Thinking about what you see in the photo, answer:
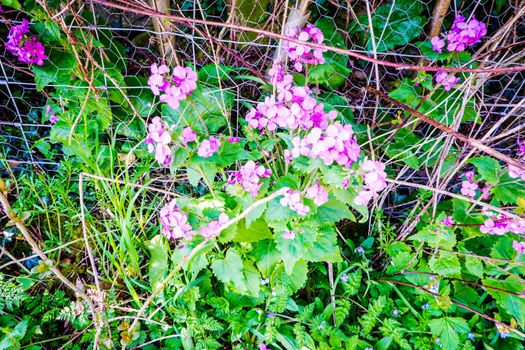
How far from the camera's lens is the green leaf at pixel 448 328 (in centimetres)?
153

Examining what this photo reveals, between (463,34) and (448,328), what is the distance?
1.17 metres

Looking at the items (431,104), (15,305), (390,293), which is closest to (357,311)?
(390,293)

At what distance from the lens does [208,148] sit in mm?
1214

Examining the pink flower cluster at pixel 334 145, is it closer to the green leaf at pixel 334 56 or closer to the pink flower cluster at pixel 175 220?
the pink flower cluster at pixel 175 220

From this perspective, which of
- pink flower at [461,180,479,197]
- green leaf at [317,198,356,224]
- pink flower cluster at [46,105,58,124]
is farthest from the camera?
pink flower cluster at [46,105,58,124]

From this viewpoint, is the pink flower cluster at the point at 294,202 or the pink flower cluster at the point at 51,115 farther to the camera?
the pink flower cluster at the point at 51,115

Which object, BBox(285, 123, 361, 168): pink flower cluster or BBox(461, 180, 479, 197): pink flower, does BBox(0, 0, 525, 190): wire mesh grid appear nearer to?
BBox(461, 180, 479, 197): pink flower

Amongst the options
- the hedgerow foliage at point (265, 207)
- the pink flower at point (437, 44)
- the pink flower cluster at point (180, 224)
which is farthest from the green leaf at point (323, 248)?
the pink flower at point (437, 44)

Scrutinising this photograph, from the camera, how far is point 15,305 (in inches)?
66.9

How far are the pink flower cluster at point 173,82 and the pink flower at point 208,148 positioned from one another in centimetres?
15

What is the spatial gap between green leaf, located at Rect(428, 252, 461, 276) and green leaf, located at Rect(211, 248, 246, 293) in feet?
2.54

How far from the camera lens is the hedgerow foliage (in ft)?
4.22

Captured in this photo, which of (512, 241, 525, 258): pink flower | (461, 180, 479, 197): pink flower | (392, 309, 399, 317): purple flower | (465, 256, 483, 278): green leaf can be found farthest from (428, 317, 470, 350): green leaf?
(461, 180, 479, 197): pink flower

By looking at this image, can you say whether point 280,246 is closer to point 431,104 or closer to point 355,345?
point 355,345
